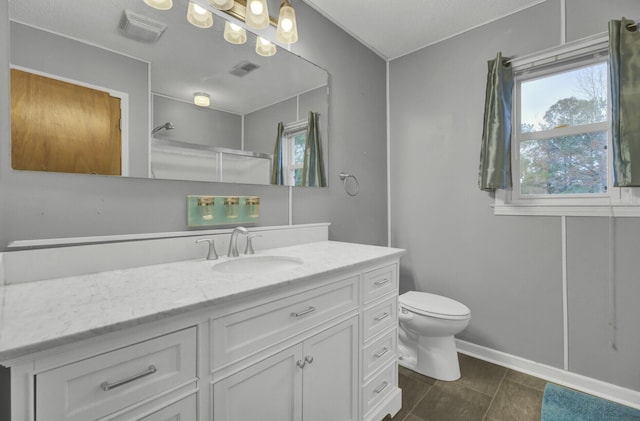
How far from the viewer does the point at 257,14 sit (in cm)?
147

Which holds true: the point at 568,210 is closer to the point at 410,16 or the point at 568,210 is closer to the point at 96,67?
the point at 410,16

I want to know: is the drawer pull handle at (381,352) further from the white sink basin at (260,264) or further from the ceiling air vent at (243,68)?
the ceiling air vent at (243,68)

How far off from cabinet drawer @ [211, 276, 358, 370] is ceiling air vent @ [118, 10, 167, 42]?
3.94 ft

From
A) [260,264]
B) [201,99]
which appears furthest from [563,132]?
[201,99]

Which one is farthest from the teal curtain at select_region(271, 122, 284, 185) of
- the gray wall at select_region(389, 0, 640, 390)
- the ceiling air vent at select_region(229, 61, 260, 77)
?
the gray wall at select_region(389, 0, 640, 390)

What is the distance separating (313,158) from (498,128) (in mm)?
1280

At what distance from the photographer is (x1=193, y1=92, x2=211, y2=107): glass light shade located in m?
1.40

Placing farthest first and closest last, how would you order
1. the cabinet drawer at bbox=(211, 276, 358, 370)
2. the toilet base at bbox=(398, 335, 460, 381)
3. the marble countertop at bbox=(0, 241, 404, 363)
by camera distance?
the toilet base at bbox=(398, 335, 460, 381)
the cabinet drawer at bbox=(211, 276, 358, 370)
the marble countertop at bbox=(0, 241, 404, 363)

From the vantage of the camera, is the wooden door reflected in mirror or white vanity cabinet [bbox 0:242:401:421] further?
the wooden door reflected in mirror

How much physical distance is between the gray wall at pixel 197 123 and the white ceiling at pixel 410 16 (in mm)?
1096

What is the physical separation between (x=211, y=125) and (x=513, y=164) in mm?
2021

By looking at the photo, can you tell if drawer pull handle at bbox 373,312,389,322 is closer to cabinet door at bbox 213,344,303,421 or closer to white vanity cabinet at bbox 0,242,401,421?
white vanity cabinet at bbox 0,242,401,421

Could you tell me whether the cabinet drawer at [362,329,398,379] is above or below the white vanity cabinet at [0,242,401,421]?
below

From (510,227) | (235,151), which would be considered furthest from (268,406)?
(510,227)
